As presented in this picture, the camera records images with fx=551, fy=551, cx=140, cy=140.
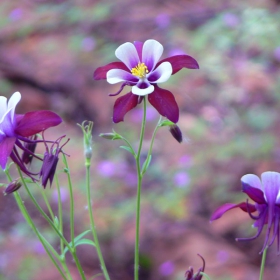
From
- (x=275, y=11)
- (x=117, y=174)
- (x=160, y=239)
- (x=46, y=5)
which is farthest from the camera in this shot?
(x=46, y=5)

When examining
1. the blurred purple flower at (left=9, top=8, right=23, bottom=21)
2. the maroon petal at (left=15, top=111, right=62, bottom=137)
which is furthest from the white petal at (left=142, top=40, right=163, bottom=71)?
the blurred purple flower at (left=9, top=8, right=23, bottom=21)

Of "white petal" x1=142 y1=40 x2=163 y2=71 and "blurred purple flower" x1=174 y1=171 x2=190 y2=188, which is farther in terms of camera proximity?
"blurred purple flower" x1=174 y1=171 x2=190 y2=188

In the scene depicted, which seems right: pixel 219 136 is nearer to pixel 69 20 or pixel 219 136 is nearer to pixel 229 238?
pixel 229 238

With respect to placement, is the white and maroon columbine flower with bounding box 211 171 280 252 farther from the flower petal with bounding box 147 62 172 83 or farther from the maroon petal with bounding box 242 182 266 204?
the flower petal with bounding box 147 62 172 83

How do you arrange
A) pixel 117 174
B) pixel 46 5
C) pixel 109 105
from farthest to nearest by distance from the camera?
pixel 46 5 < pixel 109 105 < pixel 117 174

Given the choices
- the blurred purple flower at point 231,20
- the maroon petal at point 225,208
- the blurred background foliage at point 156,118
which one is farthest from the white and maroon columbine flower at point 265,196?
the blurred purple flower at point 231,20

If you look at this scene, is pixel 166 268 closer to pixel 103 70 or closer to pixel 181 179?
pixel 181 179

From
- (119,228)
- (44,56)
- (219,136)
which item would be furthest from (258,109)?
(44,56)

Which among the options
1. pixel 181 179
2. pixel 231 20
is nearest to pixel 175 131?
pixel 181 179
